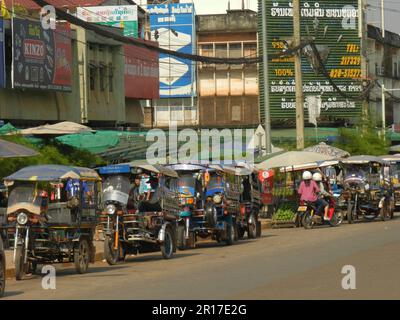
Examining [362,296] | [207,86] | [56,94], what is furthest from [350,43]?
[362,296]

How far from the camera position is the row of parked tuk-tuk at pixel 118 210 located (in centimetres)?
1927

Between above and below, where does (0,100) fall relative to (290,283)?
above

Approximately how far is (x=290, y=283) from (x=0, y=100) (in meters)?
23.7

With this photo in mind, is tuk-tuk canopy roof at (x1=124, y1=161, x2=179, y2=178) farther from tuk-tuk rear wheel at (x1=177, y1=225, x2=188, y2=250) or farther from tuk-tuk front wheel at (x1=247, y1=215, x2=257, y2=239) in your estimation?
tuk-tuk front wheel at (x1=247, y1=215, x2=257, y2=239)

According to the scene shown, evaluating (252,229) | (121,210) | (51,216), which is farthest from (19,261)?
(252,229)

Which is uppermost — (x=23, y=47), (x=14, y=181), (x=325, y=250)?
(x=23, y=47)

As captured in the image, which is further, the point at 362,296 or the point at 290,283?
the point at 290,283

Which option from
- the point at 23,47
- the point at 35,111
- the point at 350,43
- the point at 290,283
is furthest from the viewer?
the point at 350,43

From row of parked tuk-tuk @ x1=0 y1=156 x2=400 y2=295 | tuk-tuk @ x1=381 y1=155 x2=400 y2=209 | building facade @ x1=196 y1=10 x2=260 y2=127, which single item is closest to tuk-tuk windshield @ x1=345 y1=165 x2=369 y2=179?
tuk-tuk @ x1=381 y1=155 x2=400 y2=209

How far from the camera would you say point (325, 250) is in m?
23.5

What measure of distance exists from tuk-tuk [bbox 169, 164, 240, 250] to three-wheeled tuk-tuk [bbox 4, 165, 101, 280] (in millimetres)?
→ 5147

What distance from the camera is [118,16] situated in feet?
205

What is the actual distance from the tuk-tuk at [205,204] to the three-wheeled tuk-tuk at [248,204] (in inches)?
46.4
